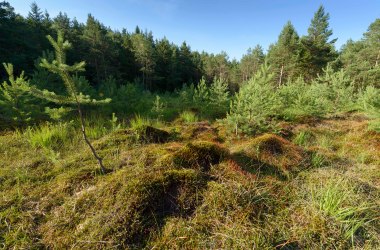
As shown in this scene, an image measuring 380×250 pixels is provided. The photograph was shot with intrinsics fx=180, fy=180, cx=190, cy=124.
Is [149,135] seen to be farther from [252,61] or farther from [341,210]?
[252,61]

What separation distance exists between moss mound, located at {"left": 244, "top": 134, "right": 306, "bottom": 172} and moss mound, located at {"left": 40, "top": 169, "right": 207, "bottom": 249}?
66.2 inches

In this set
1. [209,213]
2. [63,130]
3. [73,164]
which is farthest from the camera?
[63,130]

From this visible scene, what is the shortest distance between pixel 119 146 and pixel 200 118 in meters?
6.23

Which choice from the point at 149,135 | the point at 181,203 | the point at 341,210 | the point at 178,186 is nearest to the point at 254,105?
the point at 149,135

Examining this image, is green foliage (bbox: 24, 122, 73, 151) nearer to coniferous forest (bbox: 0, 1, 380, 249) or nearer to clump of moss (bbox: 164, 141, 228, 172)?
coniferous forest (bbox: 0, 1, 380, 249)

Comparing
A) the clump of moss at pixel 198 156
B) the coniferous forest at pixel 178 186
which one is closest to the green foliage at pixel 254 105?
the coniferous forest at pixel 178 186

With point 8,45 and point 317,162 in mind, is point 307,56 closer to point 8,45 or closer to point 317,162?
point 317,162

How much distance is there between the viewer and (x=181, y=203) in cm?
223

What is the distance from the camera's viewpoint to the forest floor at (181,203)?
181 centimetres

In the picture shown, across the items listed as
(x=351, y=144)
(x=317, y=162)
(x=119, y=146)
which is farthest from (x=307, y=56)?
(x=119, y=146)

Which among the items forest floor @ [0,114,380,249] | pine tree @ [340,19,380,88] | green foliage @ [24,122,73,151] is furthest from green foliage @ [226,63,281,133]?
pine tree @ [340,19,380,88]

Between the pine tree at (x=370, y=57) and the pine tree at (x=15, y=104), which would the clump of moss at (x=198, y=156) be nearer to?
the pine tree at (x=15, y=104)

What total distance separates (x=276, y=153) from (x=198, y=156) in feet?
6.35

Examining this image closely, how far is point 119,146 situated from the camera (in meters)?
3.81
